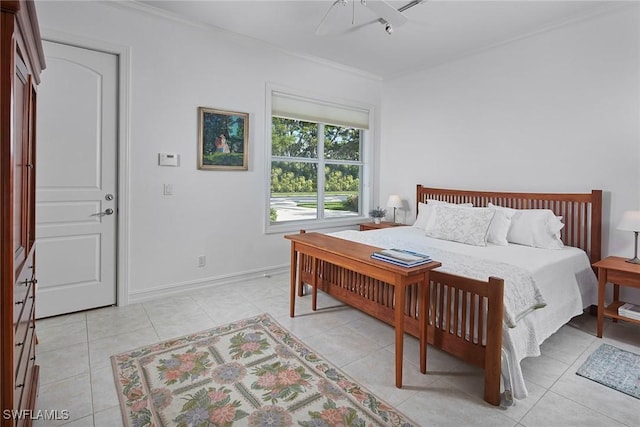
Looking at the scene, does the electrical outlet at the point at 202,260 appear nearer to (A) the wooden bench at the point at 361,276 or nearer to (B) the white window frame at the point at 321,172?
(B) the white window frame at the point at 321,172

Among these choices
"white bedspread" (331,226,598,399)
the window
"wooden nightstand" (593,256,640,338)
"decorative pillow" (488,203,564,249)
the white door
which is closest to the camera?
"white bedspread" (331,226,598,399)

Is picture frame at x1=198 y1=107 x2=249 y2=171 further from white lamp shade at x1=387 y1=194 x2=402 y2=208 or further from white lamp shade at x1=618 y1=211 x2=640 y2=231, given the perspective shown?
white lamp shade at x1=618 y1=211 x2=640 y2=231

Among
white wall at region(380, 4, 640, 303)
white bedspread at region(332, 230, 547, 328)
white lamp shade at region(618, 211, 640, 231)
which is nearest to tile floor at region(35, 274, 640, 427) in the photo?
white bedspread at region(332, 230, 547, 328)

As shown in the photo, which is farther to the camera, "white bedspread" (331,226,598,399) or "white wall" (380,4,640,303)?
"white wall" (380,4,640,303)

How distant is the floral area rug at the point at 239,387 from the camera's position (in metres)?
1.72

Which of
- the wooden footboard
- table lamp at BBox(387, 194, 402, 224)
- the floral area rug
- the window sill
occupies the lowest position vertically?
the floral area rug

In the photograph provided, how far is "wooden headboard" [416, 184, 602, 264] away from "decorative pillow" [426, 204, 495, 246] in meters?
0.53

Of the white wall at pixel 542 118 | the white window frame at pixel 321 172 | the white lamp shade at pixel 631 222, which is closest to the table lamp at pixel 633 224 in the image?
the white lamp shade at pixel 631 222

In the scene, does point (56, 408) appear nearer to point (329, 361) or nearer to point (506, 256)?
point (329, 361)

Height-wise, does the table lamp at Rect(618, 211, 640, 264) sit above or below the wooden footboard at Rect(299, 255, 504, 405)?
above

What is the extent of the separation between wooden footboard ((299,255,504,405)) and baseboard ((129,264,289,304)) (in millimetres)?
1729

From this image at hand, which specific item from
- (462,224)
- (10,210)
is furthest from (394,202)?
(10,210)

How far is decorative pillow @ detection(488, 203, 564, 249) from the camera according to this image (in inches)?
123

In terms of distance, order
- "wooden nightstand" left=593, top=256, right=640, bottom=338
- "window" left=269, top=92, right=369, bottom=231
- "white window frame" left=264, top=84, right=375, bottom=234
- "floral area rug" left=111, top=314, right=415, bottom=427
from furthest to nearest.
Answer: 1. "window" left=269, top=92, right=369, bottom=231
2. "white window frame" left=264, top=84, right=375, bottom=234
3. "wooden nightstand" left=593, top=256, right=640, bottom=338
4. "floral area rug" left=111, top=314, right=415, bottom=427
